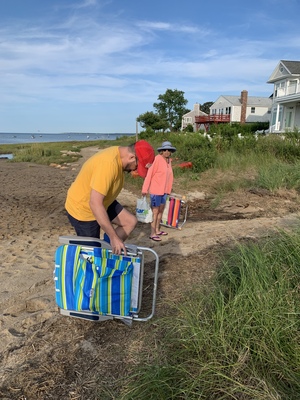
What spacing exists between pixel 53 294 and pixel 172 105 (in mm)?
74042

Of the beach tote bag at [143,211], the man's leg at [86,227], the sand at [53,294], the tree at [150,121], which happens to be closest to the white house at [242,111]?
the tree at [150,121]

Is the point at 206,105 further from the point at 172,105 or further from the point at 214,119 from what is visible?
the point at 214,119

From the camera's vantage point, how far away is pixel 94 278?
2.62 metres

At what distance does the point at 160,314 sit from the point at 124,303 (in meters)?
0.44

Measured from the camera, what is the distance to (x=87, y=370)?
2338 mm

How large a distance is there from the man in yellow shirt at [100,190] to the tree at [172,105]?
71.6 meters

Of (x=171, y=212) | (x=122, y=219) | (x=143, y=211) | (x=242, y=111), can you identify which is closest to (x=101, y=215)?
(x=122, y=219)

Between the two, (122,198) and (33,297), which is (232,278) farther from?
(122,198)

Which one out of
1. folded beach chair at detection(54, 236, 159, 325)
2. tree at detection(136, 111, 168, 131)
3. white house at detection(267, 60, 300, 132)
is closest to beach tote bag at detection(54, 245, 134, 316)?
folded beach chair at detection(54, 236, 159, 325)

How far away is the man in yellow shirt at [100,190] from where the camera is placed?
2.60 metres

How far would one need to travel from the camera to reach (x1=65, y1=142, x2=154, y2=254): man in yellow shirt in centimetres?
260

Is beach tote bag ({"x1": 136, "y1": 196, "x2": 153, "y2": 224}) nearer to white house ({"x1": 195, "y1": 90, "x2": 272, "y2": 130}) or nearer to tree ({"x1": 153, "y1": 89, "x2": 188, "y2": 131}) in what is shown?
white house ({"x1": 195, "y1": 90, "x2": 272, "y2": 130})

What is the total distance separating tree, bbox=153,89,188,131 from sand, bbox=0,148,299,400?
67766 mm

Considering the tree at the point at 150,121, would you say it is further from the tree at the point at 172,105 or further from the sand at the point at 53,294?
the sand at the point at 53,294
